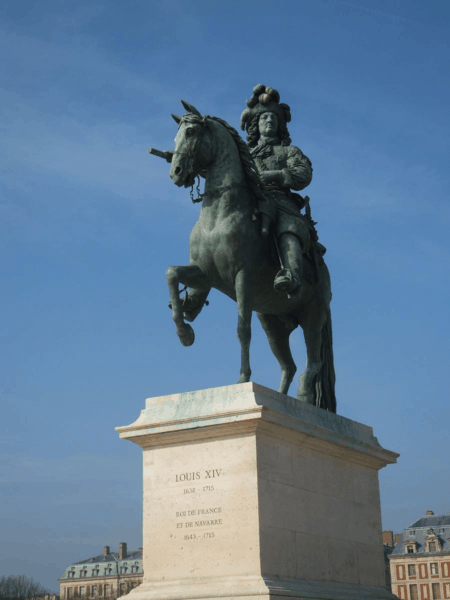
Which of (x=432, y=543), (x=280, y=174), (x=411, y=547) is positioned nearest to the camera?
(x=280, y=174)

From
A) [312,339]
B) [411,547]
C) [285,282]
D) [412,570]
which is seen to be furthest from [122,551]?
[285,282]

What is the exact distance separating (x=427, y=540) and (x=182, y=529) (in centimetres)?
8485

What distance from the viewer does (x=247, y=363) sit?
1070 centimetres

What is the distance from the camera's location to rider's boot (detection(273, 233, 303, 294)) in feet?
36.0

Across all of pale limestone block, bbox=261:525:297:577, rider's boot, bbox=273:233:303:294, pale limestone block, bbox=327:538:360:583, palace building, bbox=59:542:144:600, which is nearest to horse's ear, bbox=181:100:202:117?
rider's boot, bbox=273:233:303:294

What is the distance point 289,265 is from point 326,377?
2213mm

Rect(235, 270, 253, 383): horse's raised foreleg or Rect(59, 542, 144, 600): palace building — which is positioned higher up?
Rect(59, 542, 144, 600): palace building

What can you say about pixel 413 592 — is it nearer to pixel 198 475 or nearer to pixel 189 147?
pixel 198 475

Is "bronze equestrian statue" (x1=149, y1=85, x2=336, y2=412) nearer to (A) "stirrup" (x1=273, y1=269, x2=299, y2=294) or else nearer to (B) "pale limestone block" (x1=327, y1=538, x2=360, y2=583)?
(A) "stirrup" (x1=273, y1=269, x2=299, y2=294)

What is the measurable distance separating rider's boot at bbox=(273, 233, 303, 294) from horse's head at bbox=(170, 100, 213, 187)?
4.64 ft

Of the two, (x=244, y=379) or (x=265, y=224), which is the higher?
(x=265, y=224)

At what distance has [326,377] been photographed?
497 inches

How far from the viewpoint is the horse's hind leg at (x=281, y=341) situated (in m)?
12.6

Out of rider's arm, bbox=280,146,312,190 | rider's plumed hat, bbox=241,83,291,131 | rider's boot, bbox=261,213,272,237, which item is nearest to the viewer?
rider's boot, bbox=261,213,272,237
